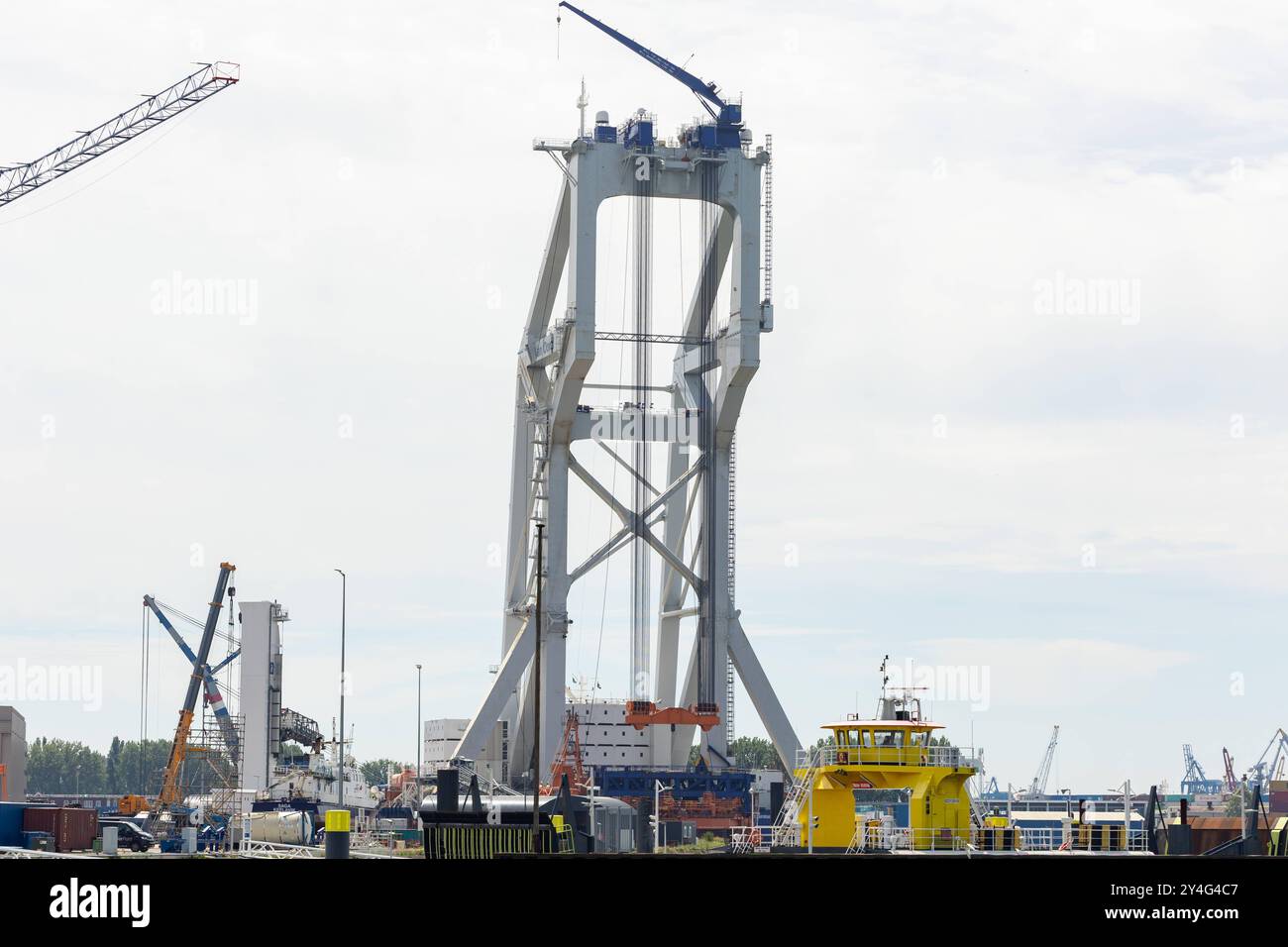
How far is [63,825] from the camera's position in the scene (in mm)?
67000

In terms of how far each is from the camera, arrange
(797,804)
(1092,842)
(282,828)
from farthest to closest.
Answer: (282,828) < (1092,842) < (797,804)

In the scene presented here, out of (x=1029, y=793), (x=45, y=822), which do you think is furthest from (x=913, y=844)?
(x=1029, y=793)

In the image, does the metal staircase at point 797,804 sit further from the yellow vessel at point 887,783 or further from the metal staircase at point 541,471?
the metal staircase at point 541,471

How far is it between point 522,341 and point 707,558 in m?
15.7

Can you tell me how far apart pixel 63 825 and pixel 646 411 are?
137 feet

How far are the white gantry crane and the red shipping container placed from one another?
2677cm

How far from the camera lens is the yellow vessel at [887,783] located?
166 ft

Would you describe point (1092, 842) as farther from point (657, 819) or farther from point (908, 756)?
point (657, 819)

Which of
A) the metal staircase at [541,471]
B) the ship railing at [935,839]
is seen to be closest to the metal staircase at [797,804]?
the ship railing at [935,839]

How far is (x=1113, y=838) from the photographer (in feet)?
189

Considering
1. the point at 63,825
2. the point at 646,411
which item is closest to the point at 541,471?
the point at 646,411

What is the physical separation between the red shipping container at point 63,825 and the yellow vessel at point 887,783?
28.6 metres

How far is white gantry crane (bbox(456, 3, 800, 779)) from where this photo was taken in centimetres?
9506

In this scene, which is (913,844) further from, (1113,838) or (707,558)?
(707,558)
